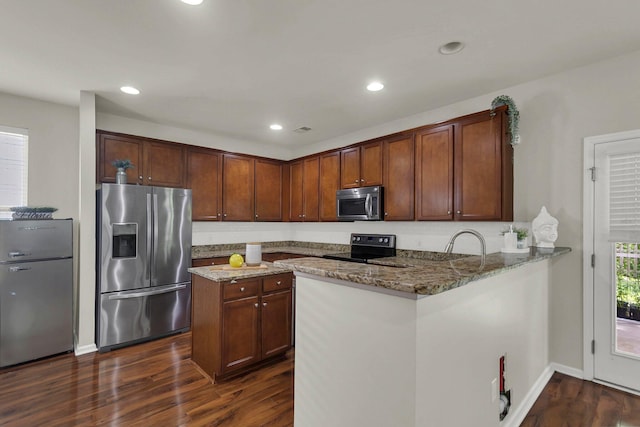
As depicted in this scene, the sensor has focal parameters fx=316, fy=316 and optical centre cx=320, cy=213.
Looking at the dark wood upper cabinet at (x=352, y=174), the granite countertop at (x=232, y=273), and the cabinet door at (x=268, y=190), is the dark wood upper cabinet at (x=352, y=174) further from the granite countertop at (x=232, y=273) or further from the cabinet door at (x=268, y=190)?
the granite countertop at (x=232, y=273)

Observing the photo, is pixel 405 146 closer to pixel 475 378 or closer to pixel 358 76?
pixel 358 76

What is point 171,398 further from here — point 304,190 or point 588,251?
point 588,251

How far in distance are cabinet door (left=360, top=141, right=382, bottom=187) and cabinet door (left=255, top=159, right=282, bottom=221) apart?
67.7 inches

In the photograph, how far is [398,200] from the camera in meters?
3.79

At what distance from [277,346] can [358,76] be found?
264 cm

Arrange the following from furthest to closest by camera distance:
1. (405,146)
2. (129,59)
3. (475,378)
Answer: (405,146)
(129,59)
(475,378)

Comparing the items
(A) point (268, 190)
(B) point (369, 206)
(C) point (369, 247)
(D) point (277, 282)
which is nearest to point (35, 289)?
(D) point (277, 282)

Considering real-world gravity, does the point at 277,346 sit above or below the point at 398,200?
below

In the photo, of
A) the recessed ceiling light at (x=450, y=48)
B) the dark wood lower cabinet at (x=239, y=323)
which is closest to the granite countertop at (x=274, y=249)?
the dark wood lower cabinet at (x=239, y=323)

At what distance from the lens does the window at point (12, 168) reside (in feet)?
11.1

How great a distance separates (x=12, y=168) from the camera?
136 inches

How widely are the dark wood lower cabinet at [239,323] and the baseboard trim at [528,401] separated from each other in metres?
1.90

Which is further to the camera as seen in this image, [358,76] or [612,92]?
[358,76]

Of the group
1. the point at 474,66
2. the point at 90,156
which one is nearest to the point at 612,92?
the point at 474,66
